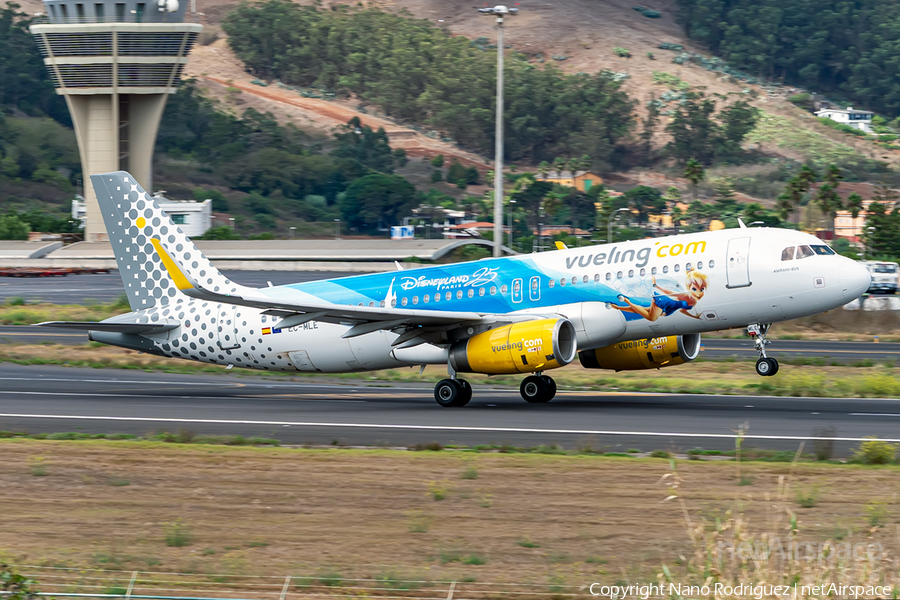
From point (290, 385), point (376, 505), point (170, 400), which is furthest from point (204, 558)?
Result: point (290, 385)

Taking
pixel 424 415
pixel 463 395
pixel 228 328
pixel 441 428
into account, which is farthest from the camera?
pixel 228 328

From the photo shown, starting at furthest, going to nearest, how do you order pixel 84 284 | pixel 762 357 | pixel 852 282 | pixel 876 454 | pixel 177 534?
pixel 84 284 → pixel 762 357 → pixel 852 282 → pixel 876 454 → pixel 177 534

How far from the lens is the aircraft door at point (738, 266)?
26703mm

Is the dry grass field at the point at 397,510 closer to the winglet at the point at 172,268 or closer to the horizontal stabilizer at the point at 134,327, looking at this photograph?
the horizontal stabilizer at the point at 134,327

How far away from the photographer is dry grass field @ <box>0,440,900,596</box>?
12789 mm

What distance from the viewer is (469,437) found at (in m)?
22.9

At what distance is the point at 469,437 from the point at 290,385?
47.9 feet

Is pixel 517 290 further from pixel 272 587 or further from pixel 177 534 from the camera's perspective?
pixel 272 587

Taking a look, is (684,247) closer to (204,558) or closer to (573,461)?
(573,461)

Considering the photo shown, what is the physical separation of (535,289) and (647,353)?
3.64m

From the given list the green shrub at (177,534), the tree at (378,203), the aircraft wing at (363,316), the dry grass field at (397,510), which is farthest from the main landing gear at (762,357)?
the tree at (378,203)

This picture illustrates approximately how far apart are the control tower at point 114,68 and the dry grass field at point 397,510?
4049 inches

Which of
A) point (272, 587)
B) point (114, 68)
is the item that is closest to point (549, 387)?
point (272, 587)

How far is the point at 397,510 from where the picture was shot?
51.0ft
